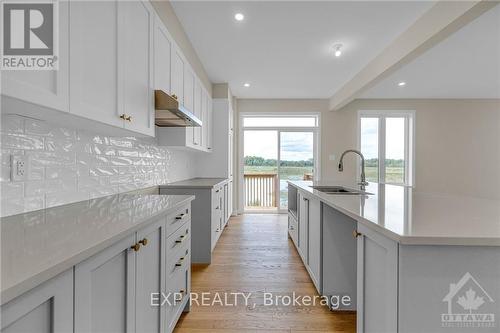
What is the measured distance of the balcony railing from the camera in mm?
6004

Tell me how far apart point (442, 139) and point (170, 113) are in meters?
6.34

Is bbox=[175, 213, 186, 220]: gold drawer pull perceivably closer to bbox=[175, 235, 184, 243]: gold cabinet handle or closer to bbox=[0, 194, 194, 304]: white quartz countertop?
bbox=[175, 235, 184, 243]: gold cabinet handle

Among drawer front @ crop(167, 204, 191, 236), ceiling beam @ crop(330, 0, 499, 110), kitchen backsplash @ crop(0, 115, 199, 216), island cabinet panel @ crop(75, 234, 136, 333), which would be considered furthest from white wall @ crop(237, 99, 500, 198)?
island cabinet panel @ crop(75, 234, 136, 333)

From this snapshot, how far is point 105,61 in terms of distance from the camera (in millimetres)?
1268

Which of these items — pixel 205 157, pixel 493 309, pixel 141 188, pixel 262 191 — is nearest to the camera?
pixel 493 309

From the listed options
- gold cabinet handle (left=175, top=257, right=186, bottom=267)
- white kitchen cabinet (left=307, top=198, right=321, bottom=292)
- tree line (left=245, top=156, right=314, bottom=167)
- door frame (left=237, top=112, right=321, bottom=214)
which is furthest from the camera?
tree line (left=245, top=156, right=314, bottom=167)

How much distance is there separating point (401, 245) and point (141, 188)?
206cm

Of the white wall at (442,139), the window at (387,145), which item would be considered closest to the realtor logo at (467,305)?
the white wall at (442,139)

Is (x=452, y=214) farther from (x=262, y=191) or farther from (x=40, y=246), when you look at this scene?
(x=262, y=191)

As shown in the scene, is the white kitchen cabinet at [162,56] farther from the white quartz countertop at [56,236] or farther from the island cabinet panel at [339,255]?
the island cabinet panel at [339,255]

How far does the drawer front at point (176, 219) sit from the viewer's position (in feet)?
4.70

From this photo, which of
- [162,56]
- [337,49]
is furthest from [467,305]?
[337,49]

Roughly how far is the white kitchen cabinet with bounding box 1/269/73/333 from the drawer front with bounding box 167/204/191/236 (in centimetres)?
74

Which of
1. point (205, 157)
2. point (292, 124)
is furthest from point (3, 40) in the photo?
point (292, 124)
